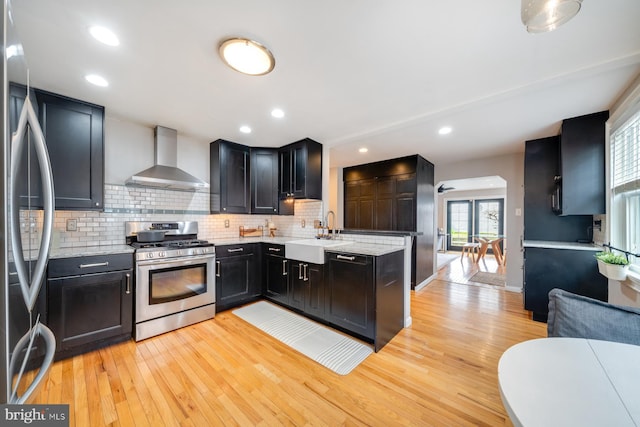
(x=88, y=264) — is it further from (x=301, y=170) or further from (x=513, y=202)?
(x=513, y=202)

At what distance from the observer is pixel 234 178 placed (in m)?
3.49

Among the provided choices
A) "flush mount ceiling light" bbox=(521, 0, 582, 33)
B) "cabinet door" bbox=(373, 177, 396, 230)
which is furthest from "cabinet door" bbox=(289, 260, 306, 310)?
"flush mount ceiling light" bbox=(521, 0, 582, 33)

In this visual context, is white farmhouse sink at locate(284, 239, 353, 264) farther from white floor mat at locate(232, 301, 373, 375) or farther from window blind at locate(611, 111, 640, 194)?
window blind at locate(611, 111, 640, 194)

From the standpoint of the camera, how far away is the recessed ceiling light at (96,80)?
1895mm

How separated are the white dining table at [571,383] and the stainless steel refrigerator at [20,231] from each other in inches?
48.9

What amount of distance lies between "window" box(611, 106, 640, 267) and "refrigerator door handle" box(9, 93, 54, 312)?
3562 millimetres

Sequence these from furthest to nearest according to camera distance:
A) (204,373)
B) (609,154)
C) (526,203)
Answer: (526,203), (609,154), (204,373)

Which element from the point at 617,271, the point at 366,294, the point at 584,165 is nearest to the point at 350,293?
the point at 366,294

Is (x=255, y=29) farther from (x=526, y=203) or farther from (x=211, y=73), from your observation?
(x=526, y=203)

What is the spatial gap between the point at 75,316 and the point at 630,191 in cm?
502

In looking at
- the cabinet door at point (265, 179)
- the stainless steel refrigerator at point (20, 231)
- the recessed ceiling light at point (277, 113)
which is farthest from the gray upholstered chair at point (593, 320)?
the cabinet door at point (265, 179)

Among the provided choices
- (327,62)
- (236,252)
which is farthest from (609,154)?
(236,252)

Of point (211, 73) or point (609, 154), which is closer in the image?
point (211, 73)

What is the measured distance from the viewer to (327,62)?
171 centimetres
